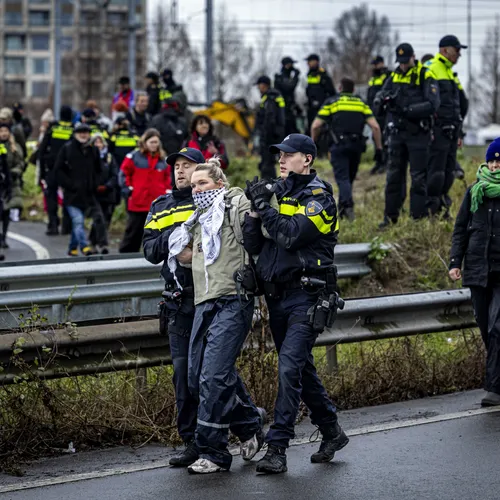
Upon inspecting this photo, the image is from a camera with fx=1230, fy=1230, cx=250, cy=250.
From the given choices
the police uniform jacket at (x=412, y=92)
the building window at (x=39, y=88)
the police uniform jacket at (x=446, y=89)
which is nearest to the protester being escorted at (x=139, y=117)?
the police uniform jacket at (x=412, y=92)

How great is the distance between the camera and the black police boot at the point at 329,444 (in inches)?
288

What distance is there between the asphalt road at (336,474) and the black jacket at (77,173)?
9046mm

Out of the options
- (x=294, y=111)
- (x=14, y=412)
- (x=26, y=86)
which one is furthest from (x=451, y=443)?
(x=26, y=86)

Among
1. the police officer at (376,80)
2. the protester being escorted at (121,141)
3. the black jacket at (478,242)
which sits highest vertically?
the police officer at (376,80)

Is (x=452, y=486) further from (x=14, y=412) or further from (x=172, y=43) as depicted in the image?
(x=172, y=43)

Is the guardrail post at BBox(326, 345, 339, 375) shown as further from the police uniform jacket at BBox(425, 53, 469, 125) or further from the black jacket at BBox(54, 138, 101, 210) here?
the black jacket at BBox(54, 138, 101, 210)

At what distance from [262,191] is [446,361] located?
3.34 meters

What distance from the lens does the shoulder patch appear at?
7.05m

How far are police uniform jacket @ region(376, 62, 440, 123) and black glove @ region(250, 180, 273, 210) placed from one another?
7517 millimetres

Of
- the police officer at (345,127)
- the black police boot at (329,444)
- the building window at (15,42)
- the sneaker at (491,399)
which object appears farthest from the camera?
the building window at (15,42)

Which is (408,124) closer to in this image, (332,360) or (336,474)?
(332,360)

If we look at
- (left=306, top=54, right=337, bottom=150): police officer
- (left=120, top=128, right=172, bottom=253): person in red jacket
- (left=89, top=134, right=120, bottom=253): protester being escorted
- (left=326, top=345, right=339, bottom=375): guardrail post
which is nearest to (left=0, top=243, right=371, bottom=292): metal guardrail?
(left=326, top=345, right=339, bottom=375): guardrail post

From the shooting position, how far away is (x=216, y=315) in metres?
7.19

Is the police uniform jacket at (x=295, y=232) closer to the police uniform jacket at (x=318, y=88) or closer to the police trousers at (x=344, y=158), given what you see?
the police trousers at (x=344, y=158)
